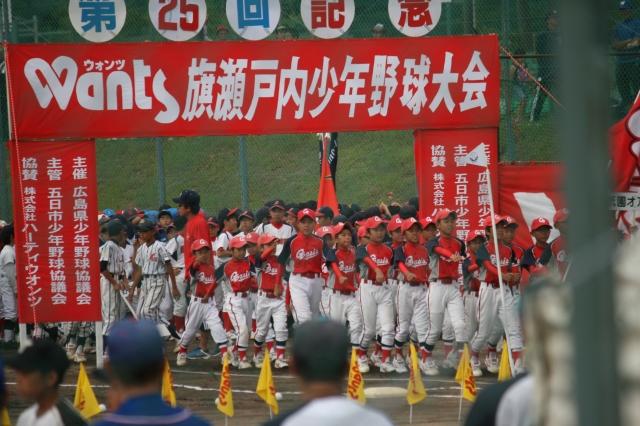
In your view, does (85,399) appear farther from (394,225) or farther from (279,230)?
(279,230)

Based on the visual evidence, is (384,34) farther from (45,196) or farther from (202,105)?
(45,196)

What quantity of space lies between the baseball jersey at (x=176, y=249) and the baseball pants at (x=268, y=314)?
2.50 m

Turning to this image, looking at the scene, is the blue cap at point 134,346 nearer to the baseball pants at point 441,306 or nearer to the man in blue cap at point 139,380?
the man in blue cap at point 139,380

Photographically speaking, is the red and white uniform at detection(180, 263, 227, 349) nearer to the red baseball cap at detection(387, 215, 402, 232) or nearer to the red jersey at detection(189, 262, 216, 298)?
the red jersey at detection(189, 262, 216, 298)

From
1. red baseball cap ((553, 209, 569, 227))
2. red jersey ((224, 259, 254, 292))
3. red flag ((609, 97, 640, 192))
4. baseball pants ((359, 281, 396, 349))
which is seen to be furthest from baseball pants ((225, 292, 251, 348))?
red flag ((609, 97, 640, 192))

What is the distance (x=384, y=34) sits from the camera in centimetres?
1695

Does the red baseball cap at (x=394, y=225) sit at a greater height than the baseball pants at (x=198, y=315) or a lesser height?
greater

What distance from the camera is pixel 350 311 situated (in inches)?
616

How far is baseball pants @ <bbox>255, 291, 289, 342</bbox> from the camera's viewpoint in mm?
15914

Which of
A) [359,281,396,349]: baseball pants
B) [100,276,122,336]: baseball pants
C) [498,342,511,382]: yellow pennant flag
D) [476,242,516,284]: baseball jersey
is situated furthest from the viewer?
[100,276,122,336]: baseball pants

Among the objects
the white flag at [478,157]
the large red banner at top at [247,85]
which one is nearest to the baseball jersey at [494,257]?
the white flag at [478,157]

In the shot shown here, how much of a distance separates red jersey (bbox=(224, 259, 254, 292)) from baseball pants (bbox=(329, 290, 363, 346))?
118 centimetres

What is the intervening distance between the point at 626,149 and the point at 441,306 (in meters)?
4.27

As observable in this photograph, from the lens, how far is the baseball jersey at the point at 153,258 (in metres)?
17.0
